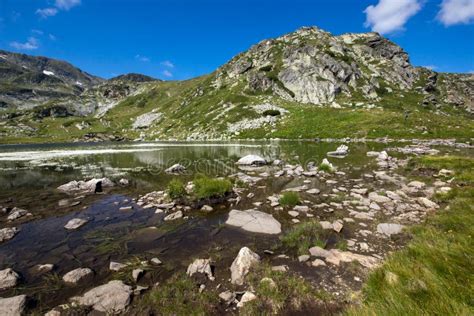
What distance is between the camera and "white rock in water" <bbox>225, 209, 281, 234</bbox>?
10648 mm

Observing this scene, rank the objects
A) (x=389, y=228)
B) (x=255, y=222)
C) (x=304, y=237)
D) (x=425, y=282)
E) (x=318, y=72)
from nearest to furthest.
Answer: (x=425, y=282) → (x=304, y=237) → (x=389, y=228) → (x=255, y=222) → (x=318, y=72)

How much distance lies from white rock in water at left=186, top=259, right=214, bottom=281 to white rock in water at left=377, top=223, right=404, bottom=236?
7.00 meters

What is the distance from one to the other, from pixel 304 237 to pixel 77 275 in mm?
7783

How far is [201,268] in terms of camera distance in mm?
7500

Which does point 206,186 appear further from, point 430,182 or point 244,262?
point 430,182

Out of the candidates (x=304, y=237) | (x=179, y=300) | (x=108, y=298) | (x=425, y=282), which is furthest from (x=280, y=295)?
(x=108, y=298)

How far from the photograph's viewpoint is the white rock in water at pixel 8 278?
6980mm

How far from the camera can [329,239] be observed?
945 cm

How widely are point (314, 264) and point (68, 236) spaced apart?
405 inches

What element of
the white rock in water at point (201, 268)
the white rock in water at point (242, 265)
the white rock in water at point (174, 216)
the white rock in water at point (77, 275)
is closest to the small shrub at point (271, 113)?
the white rock in water at point (174, 216)

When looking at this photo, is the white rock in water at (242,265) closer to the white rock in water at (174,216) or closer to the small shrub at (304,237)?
the small shrub at (304,237)

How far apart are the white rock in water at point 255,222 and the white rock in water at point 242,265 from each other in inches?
107

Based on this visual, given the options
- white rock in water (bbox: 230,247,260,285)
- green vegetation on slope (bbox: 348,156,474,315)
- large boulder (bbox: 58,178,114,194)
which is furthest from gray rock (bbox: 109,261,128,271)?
large boulder (bbox: 58,178,114,194)

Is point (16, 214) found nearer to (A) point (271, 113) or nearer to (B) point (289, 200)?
(B) point (289, 200)
